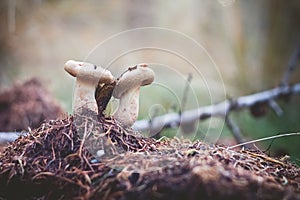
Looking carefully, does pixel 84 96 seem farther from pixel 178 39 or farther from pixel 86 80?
pixel 178 39

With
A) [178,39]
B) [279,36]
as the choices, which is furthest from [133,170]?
[279,36]

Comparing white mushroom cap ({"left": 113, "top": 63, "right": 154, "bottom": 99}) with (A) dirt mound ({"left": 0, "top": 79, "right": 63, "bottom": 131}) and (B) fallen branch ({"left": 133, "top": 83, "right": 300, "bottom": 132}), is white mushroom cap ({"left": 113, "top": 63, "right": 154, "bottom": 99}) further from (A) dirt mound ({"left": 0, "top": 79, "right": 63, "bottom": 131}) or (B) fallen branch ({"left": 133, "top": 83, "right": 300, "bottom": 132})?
(A) dirt mound ({"left": 0, "top": 79, "right": 63, "bottom": 131})

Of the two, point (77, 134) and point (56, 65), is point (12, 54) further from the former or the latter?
point (77, 134)

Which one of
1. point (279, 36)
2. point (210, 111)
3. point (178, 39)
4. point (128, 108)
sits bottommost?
point (128, 108)

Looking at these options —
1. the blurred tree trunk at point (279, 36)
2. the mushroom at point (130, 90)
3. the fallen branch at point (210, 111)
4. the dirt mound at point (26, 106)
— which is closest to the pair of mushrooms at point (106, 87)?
the mushroom at point (130, 90)

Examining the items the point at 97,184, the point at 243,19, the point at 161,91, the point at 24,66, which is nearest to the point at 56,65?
the point at 24,66

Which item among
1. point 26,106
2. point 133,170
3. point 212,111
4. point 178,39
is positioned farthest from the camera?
point 178,39

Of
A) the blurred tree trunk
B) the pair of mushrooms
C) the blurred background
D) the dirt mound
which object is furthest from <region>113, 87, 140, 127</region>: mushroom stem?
the blurred tree trunk

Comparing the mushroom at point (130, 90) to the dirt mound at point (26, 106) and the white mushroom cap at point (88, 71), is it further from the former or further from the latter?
the dirt mound at point (26, 106)
